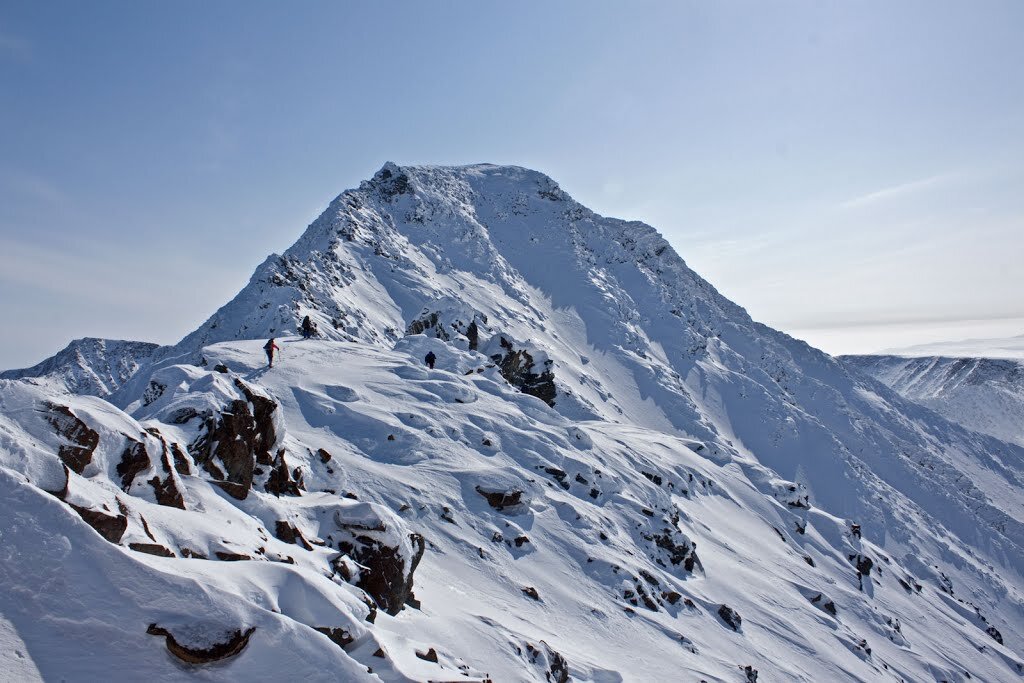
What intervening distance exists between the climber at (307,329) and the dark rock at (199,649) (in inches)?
990

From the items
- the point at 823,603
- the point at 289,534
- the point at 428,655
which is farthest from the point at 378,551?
the point at 823,603

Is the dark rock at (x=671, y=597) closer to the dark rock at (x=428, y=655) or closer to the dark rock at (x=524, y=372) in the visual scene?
the dark rock at (x=428, y=655)

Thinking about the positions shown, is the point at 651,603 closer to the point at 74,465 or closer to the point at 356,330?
the point at 74,465

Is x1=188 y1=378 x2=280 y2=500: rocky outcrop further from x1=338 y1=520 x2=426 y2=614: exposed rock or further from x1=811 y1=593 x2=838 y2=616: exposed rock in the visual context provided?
x1=811 y1=593 x2=838 y2=616: exposed rock

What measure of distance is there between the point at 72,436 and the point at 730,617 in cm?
2209

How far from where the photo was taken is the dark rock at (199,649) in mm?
6543

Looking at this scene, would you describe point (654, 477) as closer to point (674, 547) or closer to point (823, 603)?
point (674, 547)

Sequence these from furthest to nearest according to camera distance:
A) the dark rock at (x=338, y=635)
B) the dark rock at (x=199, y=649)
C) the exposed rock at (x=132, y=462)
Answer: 1. the exposed rock at (x=132, y=462)
2. the dark rock at (x=338, y=635)
3. the dark rock at (x=199, y=649)

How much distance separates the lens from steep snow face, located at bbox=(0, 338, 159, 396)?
9000cm

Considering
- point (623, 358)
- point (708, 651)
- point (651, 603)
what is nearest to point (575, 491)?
point (651, 603)

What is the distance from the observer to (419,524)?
701 inches

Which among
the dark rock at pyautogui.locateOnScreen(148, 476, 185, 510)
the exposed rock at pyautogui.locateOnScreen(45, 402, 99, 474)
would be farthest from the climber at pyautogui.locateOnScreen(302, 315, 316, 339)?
the exposed rock at pyautogui.locateOnScreen(45, 402, 99, 474)

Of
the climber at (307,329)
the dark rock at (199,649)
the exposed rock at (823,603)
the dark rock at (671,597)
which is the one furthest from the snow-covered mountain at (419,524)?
the climber at (307,329)

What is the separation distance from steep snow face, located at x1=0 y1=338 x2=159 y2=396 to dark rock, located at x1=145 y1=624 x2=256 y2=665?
9649 centimetres
